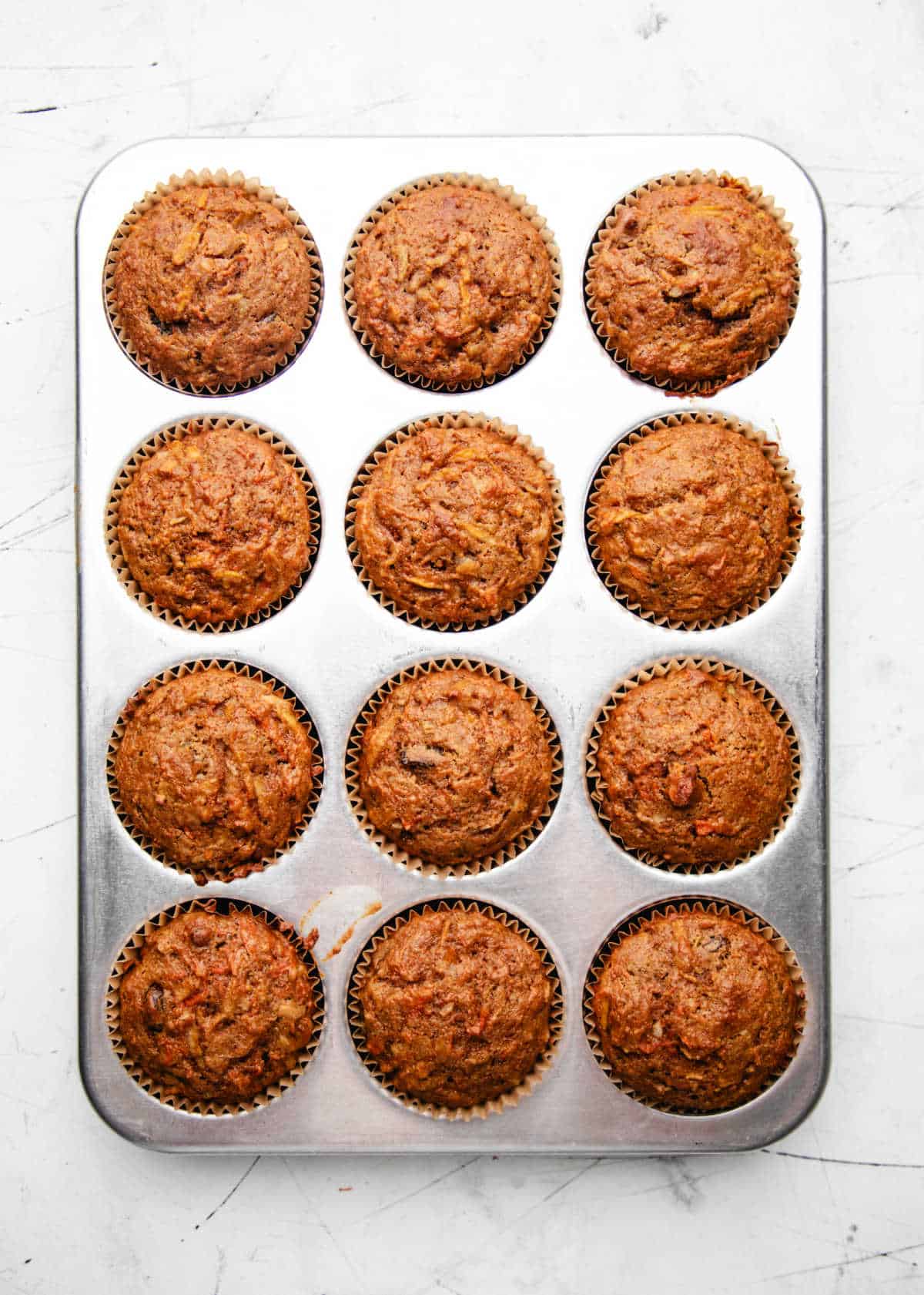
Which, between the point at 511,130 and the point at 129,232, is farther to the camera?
the point at 511,130

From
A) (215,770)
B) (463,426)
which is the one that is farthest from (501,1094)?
(463,426)

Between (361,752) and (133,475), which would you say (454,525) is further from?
(133,475)

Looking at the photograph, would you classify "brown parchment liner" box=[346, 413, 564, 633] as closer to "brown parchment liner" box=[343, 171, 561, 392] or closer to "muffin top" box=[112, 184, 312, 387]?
"brown parchment liner" box=[343, 171, 561, 392]

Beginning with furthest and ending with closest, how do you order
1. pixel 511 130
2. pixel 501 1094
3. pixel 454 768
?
pixel 511 130
pixel 501 1094
pixel 454 768

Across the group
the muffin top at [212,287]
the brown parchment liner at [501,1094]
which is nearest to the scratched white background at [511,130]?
the muffin top at [212,287]

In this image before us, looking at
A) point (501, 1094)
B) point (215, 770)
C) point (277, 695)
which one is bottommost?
point (501, 1094)

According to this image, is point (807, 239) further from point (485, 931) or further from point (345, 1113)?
point (345, 1113)

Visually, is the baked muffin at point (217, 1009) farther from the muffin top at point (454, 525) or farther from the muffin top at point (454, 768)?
the muffin top at point (454, 525)
